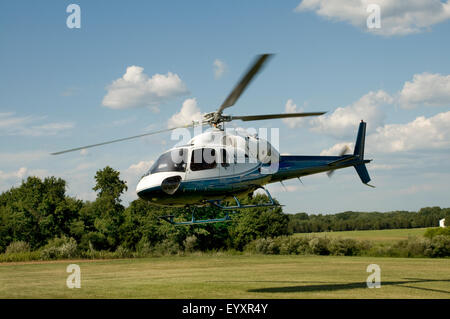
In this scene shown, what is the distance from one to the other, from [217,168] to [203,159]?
0.62 metres

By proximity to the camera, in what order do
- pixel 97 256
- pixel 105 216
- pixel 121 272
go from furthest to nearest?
pixel 105 216 → pixel 97 256 → pixel 121 272

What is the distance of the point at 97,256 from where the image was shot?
40375 mm

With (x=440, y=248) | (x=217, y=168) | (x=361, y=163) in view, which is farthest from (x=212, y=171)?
(x=440, y=248)

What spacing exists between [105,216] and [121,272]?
1004 inches

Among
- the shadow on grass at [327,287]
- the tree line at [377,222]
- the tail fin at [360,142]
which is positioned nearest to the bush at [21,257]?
the shadow on grass at [327,287]

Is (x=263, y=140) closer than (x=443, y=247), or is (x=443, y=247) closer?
(x=263, y=140)

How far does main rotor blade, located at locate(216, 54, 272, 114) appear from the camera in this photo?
12.0 m

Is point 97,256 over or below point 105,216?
below

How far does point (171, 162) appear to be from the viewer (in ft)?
49.7

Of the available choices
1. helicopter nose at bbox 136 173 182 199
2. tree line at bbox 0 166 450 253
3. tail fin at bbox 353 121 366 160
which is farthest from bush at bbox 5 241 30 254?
tail fin at bbox 353 121 366 160

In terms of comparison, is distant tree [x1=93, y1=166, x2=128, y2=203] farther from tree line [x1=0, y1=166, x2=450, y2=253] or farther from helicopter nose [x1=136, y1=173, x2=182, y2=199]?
helicopter nose [x1=136, y1=173, x2=182, y2=199]

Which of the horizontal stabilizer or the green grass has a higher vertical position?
the horizontal stabilizer
